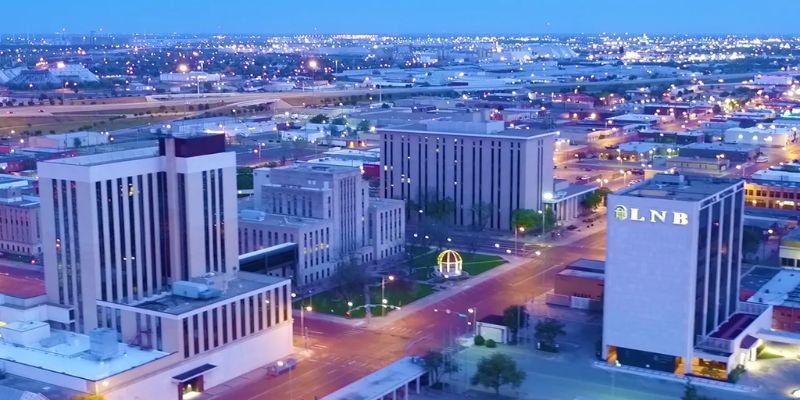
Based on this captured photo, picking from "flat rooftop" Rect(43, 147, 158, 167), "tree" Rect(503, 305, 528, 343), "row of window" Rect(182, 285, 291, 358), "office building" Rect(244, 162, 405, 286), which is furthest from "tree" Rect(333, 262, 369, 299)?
"flat rooftop" Rect(43, 147, 158, 167)

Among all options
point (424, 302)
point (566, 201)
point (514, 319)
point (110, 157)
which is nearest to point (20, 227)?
point (110, 157)

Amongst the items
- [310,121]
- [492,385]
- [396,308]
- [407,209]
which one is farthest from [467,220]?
[310,121]

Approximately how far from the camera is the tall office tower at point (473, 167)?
141 feet

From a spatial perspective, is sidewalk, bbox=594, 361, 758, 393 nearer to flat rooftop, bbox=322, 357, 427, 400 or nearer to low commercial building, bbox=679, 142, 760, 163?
flat rooftop, bbox=322, 357, 427, 400

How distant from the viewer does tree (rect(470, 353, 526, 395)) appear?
23.2 m

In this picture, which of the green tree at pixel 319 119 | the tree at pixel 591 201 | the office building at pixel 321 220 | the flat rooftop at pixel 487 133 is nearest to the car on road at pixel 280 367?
the office building at pixel 321 220

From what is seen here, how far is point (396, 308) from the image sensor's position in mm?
30953

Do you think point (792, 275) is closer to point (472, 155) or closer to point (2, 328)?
point (472, 155)

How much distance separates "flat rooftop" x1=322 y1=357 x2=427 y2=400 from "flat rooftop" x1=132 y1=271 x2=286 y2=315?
4.04 meters

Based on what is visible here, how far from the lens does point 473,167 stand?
43688 millimetres

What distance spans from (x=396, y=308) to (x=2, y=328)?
447 inches

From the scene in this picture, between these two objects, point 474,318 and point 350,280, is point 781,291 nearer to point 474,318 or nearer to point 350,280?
point 474,318

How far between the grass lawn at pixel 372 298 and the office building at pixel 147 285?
11.2 ft

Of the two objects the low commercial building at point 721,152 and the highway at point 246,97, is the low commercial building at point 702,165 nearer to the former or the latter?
the low commercial building at point 721,152
